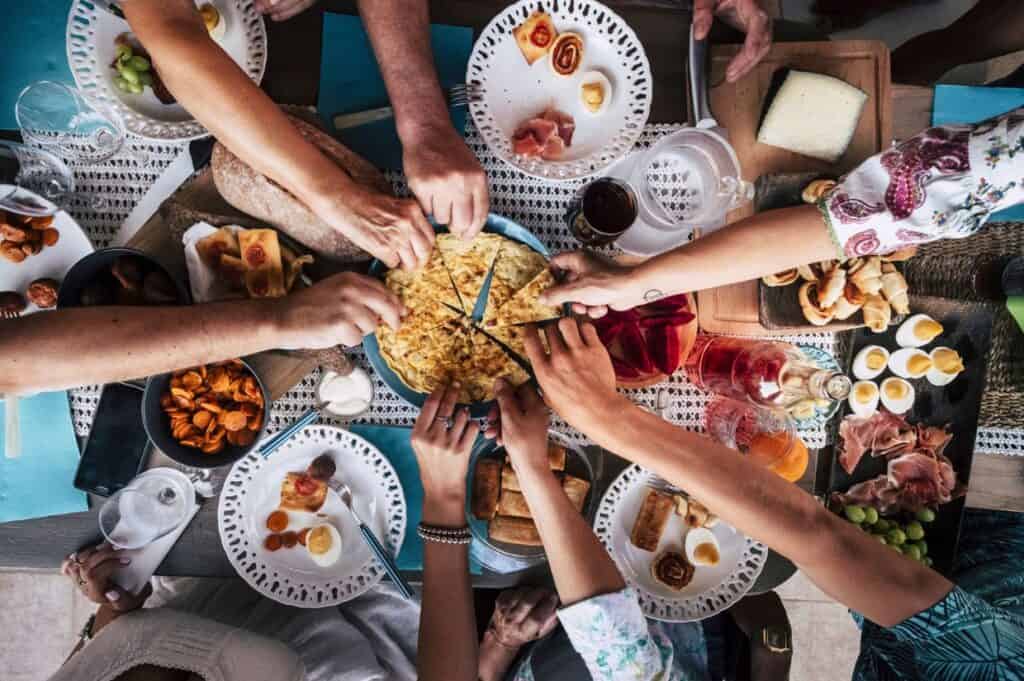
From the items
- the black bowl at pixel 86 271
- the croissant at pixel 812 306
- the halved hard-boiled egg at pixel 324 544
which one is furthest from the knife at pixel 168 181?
the croissant at pixel 812 306

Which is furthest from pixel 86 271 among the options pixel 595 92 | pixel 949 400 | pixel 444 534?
pixel 949 400

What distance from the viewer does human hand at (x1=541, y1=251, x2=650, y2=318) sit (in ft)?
4.81

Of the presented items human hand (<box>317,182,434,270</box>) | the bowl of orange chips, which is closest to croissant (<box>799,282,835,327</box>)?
human hand (<box>317,182,434,270</box>)

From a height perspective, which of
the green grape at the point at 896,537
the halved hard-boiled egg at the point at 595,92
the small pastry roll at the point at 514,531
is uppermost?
the halved hard-boiled egg at the point at 595,92

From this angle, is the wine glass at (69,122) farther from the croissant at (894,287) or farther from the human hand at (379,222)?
the croissant at (894,287)

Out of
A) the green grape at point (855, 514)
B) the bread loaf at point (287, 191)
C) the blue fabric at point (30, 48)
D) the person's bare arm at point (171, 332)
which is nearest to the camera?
the person's bare arm at point (171, 332)

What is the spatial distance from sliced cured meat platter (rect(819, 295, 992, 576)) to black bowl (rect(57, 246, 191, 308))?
1787mm

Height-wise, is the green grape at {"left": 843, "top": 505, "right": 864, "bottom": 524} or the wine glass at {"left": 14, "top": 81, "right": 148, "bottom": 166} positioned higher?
the wine glass at {"left": 14, "top": 81, "right": 148, "bottom": 166}

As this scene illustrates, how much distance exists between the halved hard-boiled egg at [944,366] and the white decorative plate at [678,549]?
0.65 meters

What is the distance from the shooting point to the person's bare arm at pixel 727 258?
4.58 feet

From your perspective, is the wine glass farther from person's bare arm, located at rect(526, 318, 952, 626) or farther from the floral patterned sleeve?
the floral patterned sleeve

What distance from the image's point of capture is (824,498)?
172 cm

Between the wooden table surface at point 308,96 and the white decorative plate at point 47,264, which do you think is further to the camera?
the wooden table surface at point 308,96

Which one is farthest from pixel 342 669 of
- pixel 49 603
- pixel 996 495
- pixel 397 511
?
pixel 49 603
